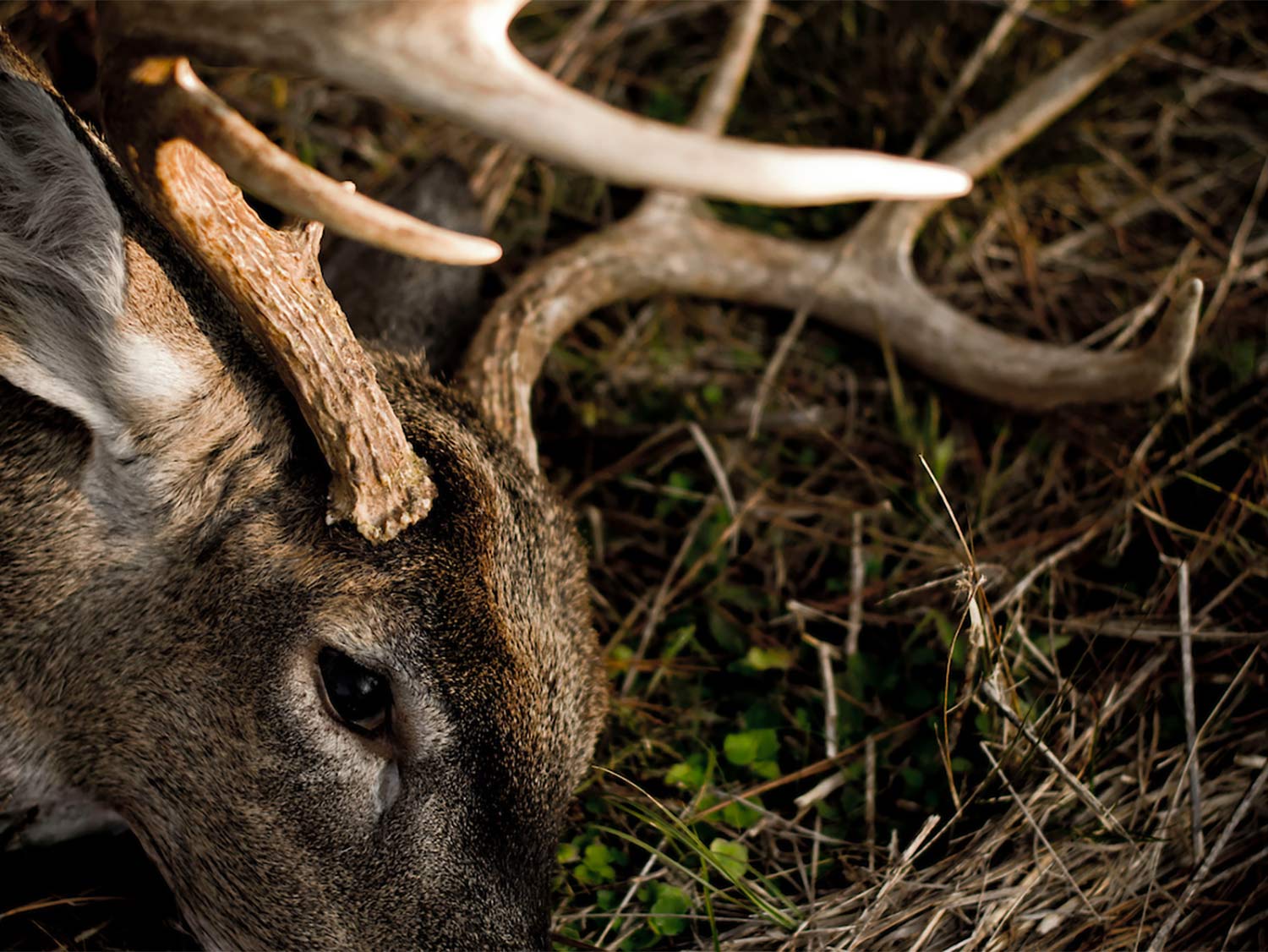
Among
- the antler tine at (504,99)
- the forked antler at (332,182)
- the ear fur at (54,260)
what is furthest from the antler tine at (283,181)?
the ear fur at (54,260)

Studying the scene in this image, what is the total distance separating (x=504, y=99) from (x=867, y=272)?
92.3 inches

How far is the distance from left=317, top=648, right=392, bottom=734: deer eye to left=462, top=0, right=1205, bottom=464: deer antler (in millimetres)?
1374

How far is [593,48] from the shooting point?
13.9 feet

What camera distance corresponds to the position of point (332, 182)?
1773mm

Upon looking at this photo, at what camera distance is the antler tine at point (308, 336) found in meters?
1.98

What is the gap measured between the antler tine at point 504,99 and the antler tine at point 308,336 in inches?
14.6

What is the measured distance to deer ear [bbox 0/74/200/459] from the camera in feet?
6.72

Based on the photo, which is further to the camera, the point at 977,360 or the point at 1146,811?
the point at 977,360

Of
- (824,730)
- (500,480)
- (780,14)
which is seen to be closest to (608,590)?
(824,730)

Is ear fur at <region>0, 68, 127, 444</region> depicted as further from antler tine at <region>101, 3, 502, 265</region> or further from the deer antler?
the deer antler

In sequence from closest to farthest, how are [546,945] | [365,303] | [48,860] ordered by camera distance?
[546,945], [48,860], [365,303]

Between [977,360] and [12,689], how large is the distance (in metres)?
2.88

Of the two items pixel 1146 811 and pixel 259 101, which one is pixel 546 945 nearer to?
pixel 1146 811

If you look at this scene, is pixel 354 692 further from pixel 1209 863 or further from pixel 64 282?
pixel 1209 863
